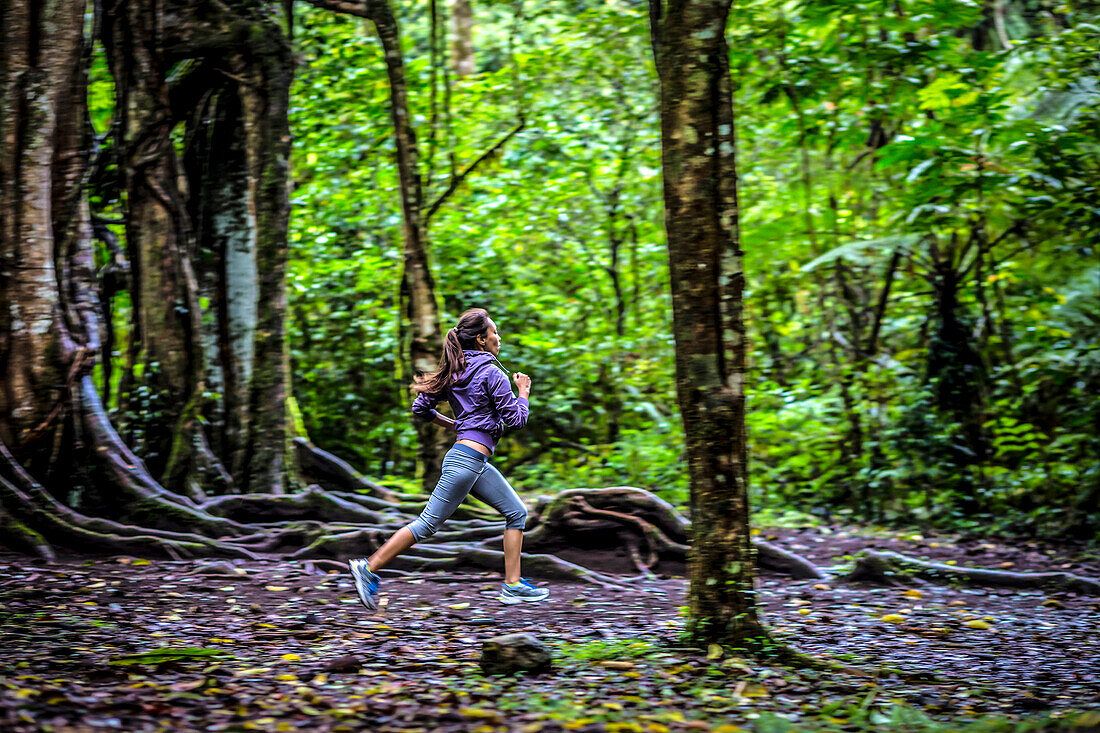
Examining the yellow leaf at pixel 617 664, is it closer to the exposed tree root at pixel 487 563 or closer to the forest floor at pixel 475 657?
the forest floor at pixel 475 657

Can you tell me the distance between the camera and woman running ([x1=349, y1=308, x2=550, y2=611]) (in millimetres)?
6523

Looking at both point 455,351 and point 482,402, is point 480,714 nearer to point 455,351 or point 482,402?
point 482,402

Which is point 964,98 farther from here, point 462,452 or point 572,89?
point 462,452

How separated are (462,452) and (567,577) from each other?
2055 mm

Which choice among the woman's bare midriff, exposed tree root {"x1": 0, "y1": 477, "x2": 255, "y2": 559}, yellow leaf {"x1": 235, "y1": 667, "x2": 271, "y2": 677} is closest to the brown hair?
the woman's bare midriff

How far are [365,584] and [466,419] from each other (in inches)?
53.2

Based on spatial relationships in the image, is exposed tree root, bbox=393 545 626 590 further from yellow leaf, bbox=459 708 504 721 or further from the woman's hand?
yellow leaf, bbox=459 708 504 721

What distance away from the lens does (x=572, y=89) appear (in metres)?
14.8

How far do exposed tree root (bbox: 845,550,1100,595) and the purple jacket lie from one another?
3993 millimetres

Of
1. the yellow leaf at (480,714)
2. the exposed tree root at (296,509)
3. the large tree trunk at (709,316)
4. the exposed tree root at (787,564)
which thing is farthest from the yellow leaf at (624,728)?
the exposed tree root at (296,509)

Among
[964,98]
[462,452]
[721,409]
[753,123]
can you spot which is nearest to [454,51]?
[753,123]

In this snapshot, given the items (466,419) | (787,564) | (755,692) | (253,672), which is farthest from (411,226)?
(755,692)

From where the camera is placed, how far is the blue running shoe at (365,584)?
6438 millimetres

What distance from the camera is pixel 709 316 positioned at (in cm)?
533
